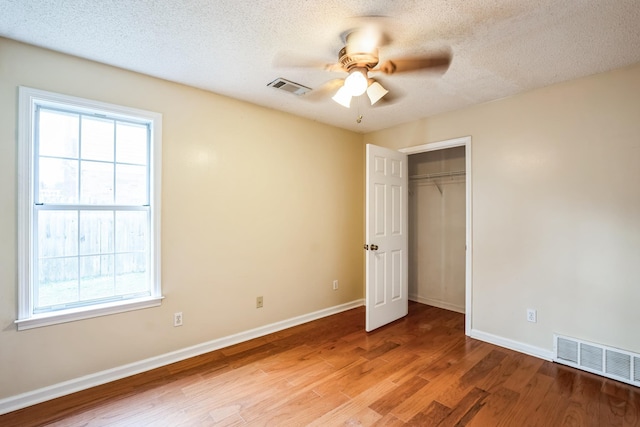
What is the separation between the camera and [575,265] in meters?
2.50

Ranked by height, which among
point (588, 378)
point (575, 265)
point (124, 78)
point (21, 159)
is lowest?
point (588, 378)

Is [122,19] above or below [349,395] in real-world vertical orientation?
above

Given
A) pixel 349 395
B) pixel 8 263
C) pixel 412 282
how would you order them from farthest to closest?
pixel 412 282, pixel 349 395, pixel 8 263

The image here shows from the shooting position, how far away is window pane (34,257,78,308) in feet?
6.86

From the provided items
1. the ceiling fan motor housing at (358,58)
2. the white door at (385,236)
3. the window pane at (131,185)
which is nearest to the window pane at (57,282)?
the window pane at (131,185)

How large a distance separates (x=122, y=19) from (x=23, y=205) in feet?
4.54

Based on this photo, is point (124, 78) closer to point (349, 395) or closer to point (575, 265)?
point (349, 395)

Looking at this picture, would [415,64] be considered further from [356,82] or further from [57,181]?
[57,181]

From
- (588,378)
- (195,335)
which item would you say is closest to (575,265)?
(588,378)

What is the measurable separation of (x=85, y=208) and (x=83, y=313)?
0.77 m

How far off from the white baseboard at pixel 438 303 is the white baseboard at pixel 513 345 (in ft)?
2.72

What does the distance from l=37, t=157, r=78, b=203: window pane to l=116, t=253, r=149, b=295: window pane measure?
58cm

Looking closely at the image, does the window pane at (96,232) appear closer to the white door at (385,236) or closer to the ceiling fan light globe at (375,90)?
the ceiling fan light globe at (375,90)

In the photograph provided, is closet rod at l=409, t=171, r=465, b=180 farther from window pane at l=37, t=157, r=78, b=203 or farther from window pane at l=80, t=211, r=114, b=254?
window pane at l=37, t=157, r=78, b=203
